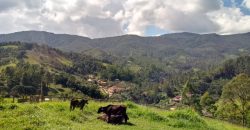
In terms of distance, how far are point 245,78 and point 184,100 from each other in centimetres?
6355

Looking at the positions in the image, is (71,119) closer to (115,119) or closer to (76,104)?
(115,119)

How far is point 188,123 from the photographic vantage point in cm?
4188

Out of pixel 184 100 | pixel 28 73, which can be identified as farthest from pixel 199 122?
pixel 28 73

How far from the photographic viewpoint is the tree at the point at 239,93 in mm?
84312

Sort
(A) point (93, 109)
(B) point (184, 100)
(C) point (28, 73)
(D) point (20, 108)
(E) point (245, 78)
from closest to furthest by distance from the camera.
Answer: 1. (D) point (20, 108)
2. (A) point (93, 109)
3. (E) point (245, 78)
4. (B) point (184, 100)
5. (C) point (28, 73)

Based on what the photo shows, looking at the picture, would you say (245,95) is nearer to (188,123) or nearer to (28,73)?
(188,123)

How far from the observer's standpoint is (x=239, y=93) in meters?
87.5

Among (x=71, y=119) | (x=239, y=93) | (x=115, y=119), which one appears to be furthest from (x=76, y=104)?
(x=239, y=93)

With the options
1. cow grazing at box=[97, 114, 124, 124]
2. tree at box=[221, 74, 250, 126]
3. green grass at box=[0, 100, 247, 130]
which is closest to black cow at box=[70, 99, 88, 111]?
green grass at box=[0, 100, 247, 130]

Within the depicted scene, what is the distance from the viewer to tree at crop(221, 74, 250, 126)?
84312mm

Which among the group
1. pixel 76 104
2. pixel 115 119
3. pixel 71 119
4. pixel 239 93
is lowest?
pixel 239 93

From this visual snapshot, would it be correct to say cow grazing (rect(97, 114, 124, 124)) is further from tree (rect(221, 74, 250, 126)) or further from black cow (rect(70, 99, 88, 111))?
tree (rect(221, 74, 250, 126))

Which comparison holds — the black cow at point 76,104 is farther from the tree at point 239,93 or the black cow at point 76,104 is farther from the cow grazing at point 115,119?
the tree at point 239,93

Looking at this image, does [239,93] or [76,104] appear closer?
[76,104]
